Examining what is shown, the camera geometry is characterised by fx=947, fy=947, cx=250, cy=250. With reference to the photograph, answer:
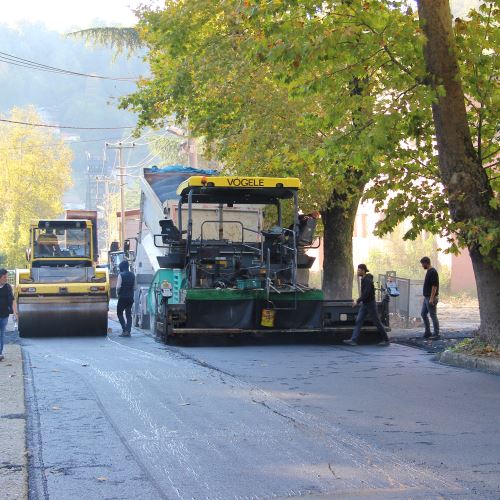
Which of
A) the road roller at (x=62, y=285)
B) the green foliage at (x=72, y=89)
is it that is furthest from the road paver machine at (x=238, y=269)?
the green foliage at (x=72, y=89)

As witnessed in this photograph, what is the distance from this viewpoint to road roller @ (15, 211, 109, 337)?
21.0 metres

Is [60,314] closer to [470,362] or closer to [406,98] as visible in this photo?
[406,98]

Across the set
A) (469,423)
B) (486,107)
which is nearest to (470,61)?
(486,107)

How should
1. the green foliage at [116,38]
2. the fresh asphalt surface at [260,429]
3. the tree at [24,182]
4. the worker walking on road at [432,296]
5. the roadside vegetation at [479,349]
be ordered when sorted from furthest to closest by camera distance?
the tree at [24,182]
the green foliage at [116,38]
the worker walking on road at [432,296]
the roadside vegetation at [479,349]
the fresh asphalt surface at [260,429]

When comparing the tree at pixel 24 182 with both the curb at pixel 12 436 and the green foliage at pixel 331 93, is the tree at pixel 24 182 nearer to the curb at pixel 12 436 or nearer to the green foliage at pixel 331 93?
the green foliage at pixel 331 93

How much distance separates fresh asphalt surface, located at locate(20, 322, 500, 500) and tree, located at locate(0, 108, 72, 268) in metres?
49.4

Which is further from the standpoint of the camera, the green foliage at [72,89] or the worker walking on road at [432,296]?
the green foliage at [72,89]

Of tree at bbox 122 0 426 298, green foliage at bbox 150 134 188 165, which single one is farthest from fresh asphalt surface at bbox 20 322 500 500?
green foliage at bbox 150 134 188 165

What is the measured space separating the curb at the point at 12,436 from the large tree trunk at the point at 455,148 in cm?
722

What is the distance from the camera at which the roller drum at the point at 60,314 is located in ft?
68.8

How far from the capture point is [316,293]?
17.9m

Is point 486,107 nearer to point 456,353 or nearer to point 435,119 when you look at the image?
point 435,119

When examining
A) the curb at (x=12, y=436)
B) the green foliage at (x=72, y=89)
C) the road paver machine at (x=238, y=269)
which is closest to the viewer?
the curb at (x=12, y=436)

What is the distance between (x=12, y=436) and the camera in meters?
8.77
